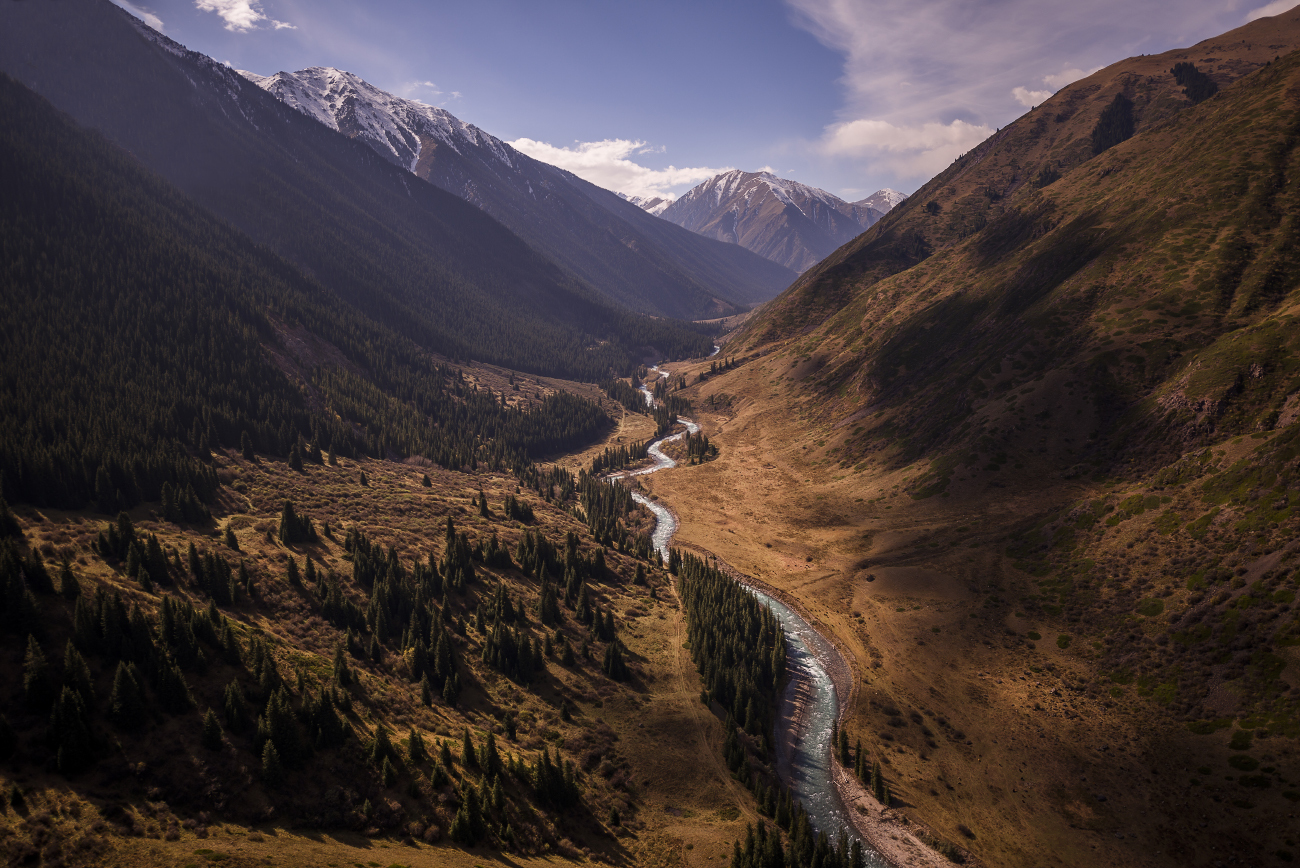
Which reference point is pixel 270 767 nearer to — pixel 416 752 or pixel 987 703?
pixel 416 752

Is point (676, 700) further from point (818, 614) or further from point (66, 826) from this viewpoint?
point (66, 826)

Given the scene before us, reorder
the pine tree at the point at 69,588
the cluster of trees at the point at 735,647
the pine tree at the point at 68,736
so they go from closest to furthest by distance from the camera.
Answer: the pine tree at the point at 68,736
the pine tree at the point at 69,588
the cluster of trees at the point at 735,647

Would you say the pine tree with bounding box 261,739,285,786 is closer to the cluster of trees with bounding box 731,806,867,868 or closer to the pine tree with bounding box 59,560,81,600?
the pine tree with bounding box 59,560,81,600

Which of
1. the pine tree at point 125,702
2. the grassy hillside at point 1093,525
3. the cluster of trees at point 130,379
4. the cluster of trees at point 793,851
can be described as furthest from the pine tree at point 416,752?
the cluster of trees at point 130,379

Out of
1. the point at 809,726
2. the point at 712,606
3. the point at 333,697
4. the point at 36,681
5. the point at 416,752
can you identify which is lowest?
the point at 416,752

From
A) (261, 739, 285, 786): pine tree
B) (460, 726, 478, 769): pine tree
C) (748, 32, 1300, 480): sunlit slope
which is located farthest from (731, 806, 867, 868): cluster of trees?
(748, 32, 1300, 480): sunlit slope

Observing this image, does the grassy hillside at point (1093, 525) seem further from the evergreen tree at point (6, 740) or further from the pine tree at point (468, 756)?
the evergreen tree at point (6, 740)

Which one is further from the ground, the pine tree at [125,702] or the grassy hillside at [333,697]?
the pine tree at [125,702]

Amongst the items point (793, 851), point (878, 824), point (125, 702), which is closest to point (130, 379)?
point (125, 702)
